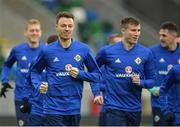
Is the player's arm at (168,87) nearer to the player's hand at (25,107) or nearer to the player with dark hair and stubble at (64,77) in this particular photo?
the player with dark hair and stubble at (64,77)

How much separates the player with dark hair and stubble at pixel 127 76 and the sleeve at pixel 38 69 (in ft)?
Result: 4.17

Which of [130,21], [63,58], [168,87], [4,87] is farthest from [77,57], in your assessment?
[4,87]

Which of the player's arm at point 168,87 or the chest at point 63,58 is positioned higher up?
the chest at point 63,58

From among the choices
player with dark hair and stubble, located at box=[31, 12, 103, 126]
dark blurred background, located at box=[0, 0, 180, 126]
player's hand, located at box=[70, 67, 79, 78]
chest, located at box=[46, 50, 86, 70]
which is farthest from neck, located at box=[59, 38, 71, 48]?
dark blurred background, located at box=[0, 0, 180, 126]

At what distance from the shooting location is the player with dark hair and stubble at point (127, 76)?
12922 mm

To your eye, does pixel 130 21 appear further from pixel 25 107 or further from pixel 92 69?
pixel 25 107

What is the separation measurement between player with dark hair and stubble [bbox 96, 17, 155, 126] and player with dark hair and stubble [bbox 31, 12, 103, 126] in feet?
2.69

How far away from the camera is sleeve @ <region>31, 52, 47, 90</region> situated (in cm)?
1220

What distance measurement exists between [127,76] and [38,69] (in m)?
1.44

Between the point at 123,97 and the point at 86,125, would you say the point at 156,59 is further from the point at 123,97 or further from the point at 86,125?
the point at 86,125

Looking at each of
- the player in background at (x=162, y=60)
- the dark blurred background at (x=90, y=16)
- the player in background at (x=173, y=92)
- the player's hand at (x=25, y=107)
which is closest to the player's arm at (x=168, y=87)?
the player in background at (x=173, y=92)

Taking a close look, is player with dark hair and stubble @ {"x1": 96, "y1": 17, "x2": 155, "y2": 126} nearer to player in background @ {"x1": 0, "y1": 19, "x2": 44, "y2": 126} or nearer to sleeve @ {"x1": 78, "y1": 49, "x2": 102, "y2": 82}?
sleeve @ {"x1": 78, "y1": 49, "x2": 102, "y2": 82}

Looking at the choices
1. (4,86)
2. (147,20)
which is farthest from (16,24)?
(4,86)

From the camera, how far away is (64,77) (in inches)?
475
